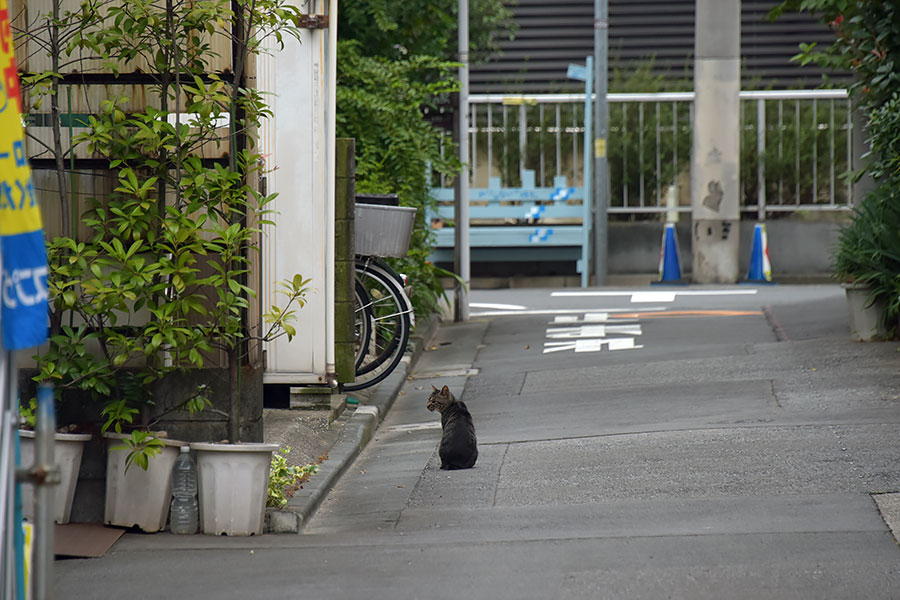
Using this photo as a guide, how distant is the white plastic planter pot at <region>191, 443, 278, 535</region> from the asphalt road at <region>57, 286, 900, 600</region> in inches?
4.4

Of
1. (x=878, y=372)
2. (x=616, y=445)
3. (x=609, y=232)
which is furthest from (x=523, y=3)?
(x=616, y=445)

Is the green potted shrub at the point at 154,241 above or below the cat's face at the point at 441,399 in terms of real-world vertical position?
above

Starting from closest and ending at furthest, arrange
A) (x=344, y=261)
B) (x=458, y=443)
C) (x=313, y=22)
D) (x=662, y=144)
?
(x=458, y=443)
(x=313, y=22)
(x=344, y=261)
(x=662, y=144)

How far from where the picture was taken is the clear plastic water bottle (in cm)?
567

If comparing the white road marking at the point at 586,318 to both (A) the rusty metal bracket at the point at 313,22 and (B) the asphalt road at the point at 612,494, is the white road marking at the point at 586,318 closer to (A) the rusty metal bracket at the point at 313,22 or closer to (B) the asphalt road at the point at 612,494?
(B) the asphalt road at the point at 612,494

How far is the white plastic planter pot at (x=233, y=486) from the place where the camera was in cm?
560

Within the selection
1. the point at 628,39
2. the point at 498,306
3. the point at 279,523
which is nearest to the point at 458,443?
the point at 279,523

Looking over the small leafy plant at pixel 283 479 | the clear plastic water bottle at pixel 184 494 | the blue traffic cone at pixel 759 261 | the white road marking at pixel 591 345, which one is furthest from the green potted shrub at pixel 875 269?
the blue traffic cone at pixel 759 261

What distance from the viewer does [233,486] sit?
5.64 metres

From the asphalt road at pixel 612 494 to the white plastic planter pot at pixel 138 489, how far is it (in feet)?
0.90

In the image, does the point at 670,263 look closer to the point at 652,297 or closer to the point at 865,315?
the point at 652,297

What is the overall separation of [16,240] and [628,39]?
2169 cm

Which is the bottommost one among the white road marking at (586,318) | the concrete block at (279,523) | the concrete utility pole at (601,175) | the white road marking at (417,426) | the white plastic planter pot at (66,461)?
the concrete block at (279,523)

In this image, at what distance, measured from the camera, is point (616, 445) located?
→ 747 centimetres
